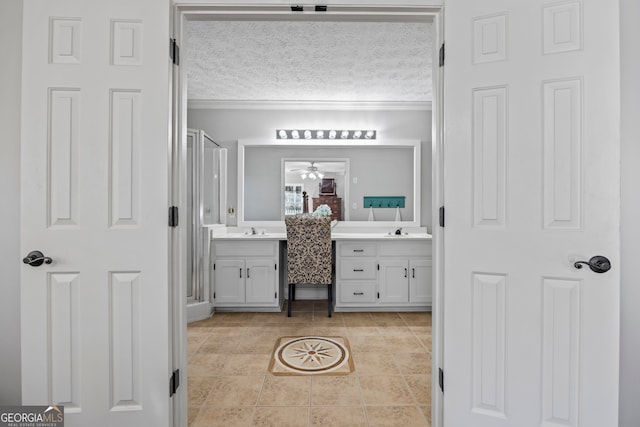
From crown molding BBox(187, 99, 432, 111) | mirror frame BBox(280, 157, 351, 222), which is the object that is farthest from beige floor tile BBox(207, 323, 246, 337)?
crown molding BBox(187, 99, 432, 111)

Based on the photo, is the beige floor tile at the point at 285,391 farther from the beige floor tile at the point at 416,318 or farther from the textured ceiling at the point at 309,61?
the textured ceiling at the point at 309,61

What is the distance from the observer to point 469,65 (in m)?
1.40

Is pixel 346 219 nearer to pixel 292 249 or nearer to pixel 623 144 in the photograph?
pixel 292 249

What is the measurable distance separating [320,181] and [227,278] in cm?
165

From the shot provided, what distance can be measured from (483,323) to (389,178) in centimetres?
290

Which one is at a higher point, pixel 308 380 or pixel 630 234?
pixel 630 234

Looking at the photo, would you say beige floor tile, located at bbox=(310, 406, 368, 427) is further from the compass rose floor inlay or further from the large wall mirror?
the large wall mirror

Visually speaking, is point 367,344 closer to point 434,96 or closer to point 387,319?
point 387,319

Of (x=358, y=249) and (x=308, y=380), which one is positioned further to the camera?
(x=358, y=249)

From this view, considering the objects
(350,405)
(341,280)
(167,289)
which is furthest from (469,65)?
(341,280)

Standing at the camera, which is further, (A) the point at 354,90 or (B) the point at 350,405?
(A) the point at 354,90

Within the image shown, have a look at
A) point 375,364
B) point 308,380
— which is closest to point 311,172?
point 375,364

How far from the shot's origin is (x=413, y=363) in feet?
7.79

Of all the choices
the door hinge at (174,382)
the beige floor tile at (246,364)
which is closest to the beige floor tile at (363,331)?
the beige floor tile at (246,364)
